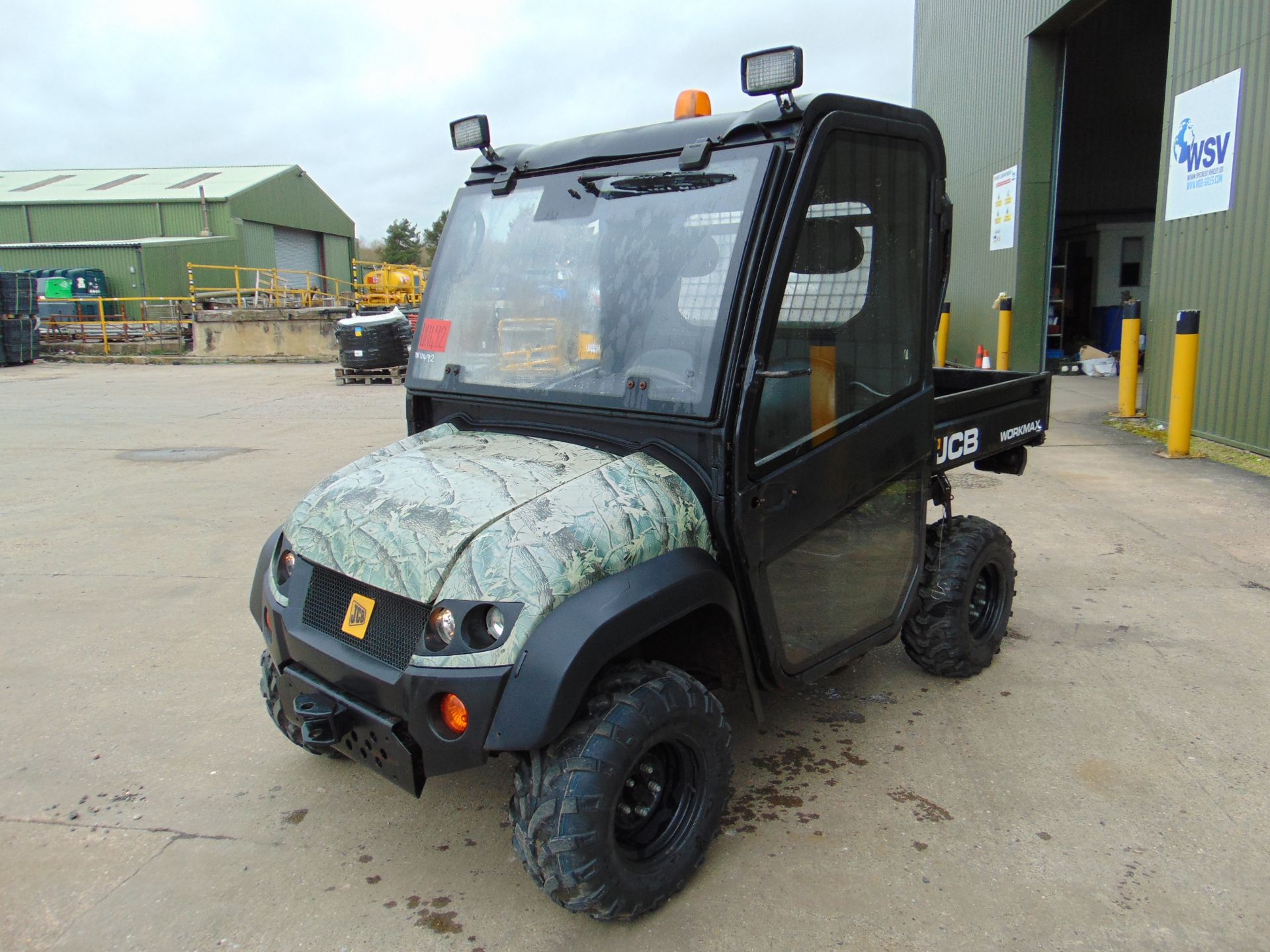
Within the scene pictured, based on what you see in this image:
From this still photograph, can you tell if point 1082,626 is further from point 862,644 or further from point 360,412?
point 360,412

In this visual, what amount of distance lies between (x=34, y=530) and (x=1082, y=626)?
656 centimetres

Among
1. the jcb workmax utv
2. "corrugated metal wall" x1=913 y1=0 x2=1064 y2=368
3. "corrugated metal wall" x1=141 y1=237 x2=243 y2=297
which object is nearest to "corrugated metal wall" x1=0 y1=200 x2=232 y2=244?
"corrugated metal wall" x1=141 y1=237 x2=243 y2=297

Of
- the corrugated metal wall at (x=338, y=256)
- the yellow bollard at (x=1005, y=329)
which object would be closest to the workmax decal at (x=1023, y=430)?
the yellow bollard at (x=1005, y=329)

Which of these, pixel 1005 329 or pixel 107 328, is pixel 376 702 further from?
pixel 107 328

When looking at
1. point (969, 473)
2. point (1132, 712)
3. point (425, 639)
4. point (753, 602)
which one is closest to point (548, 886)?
point (425, 639)

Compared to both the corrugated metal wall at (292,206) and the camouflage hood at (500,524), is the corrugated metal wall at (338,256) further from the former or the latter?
the camouflage hood at (500,524)

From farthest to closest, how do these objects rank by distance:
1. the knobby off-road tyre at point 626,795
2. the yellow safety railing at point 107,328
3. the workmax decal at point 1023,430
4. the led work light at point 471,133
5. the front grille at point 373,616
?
the yellow safety railing at point 107,328 < the workmax decal at point 1023,430 < the led work light at point 471,133 < the front grille at point 373,616 < the knobby off-road tyre at point 626,795

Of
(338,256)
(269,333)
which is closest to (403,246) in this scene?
(338,256)

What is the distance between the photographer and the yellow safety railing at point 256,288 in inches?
1125

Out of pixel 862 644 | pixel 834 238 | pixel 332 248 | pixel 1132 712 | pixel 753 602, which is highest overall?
pixel 332 248

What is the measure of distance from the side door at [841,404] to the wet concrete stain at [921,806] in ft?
1.53

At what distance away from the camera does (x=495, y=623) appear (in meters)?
2.23

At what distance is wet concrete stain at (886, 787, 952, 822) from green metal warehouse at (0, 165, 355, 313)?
3657 centimetres

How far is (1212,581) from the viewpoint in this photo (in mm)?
4957
